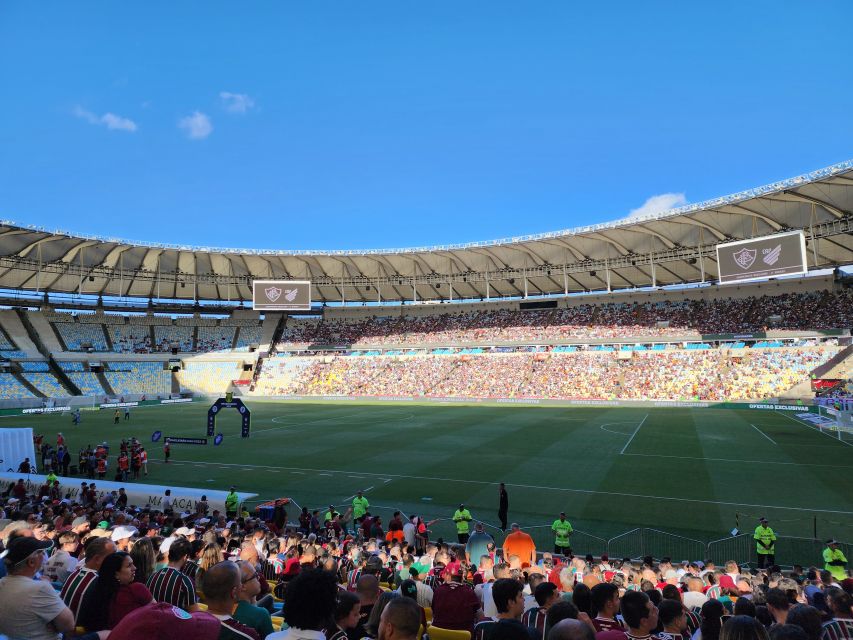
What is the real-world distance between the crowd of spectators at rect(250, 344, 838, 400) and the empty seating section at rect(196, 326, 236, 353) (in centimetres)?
785

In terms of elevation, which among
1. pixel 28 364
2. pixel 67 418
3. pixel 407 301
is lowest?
pixel 67 418

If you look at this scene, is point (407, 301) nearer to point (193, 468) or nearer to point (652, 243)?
point (652, 243)

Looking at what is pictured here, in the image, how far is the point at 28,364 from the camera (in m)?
53.2

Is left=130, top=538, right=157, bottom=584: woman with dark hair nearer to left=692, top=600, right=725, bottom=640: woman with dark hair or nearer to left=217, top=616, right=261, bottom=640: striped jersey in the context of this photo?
left=217, top=616, right=261, bottom=640: striped jersey

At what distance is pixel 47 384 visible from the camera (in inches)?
2050

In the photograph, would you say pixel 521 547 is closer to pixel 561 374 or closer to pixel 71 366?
pixel 561 374

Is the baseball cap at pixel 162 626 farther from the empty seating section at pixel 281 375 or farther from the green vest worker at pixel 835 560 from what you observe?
the empty seating section at pixel 281 375

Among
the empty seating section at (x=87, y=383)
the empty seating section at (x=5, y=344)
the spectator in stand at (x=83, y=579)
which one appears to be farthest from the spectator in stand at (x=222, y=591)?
the empty seating section at (x=5, y=344)

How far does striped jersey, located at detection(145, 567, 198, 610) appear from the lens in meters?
4.62

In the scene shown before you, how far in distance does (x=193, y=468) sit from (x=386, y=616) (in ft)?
74.3

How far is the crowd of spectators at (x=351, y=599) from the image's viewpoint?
2.89 m

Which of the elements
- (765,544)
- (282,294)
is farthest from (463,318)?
(765,544)

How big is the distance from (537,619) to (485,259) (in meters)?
56.9

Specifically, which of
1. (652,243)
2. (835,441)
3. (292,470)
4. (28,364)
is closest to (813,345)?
(652,243)
